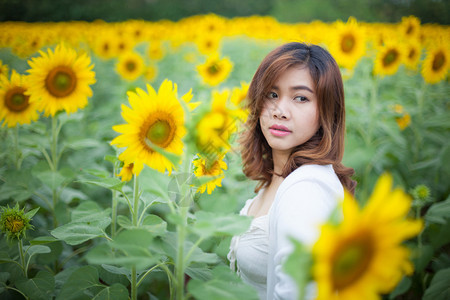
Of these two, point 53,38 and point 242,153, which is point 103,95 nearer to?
point 53,38

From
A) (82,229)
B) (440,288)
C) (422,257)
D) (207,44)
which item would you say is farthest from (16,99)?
(207,44)

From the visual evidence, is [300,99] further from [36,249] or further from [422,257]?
[422,257]

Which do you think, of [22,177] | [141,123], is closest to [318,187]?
[141,123]

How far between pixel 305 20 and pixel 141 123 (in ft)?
41.8

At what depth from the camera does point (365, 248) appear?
0.58 meters

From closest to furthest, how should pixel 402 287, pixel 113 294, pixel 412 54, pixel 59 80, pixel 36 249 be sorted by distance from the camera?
pixel 113 294 → pixel 36 249 → pixel 59 80 → pixel 402 287 → pixel 412 54

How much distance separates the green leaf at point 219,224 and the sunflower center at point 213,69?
2452 mm

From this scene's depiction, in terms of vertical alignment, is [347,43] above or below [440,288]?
above

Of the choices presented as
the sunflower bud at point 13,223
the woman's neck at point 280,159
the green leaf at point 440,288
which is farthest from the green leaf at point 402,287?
the sunflower bud at point 13,223

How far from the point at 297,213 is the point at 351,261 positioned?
12.9 inches

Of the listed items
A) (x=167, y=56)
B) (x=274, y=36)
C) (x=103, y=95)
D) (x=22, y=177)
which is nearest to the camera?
(x=22, y=177)

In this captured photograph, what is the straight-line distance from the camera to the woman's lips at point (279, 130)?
1.25 meters

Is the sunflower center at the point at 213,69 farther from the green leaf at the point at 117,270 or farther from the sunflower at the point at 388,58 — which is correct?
the green leaf at the point at 117,270

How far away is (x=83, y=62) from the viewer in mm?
1681
